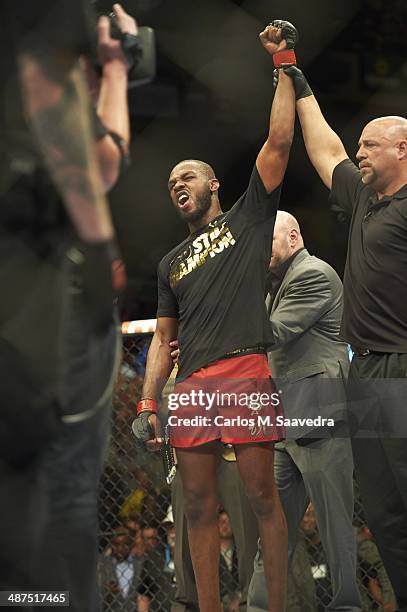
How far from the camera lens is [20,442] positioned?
0.86 m

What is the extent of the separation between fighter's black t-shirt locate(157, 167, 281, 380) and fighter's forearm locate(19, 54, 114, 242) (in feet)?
3.85

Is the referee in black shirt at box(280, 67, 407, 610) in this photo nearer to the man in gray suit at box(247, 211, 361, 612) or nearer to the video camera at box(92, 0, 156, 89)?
the man in gray suit at box(247, 211, 361, 612)

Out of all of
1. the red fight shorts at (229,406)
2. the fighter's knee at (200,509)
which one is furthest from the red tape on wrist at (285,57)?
the fighter's knee at (200,509)

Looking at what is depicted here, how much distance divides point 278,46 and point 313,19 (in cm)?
122

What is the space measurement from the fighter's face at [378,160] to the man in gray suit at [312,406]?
0.34 meters

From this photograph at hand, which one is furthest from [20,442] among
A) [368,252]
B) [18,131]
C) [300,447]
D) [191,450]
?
[300,447]

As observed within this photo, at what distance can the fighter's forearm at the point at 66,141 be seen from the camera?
2.75 ft

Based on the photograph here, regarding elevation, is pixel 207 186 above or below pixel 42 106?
above

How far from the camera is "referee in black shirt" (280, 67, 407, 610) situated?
193 centimetres

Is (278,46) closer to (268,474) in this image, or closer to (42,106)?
(268,474)

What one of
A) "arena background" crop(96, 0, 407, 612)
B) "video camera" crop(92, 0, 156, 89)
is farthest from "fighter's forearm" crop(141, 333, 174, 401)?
"video camera" crop(92, 0, 156, 89)

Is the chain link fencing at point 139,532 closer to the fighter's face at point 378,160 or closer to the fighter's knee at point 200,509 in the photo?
the fighter's knee at point 200,509

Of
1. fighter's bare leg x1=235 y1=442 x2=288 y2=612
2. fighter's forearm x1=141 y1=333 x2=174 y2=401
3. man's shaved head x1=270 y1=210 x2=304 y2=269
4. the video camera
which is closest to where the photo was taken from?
the video camera

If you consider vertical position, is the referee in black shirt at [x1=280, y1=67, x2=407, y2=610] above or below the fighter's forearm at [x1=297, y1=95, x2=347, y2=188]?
below
